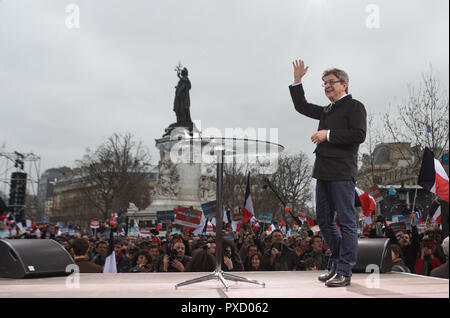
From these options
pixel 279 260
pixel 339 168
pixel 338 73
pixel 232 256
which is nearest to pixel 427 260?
pixel 279 260

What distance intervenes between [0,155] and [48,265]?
3398 centimetres

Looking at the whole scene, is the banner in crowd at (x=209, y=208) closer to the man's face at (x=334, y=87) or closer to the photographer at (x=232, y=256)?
the photographer at (x=232, y=256)

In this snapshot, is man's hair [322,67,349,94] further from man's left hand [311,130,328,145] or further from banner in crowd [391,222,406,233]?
banner in crowd [391,222,406,233]

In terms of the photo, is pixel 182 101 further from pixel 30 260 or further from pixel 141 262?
pixel 30 260

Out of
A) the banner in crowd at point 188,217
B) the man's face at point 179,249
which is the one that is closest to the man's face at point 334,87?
the man's face at point 179,249

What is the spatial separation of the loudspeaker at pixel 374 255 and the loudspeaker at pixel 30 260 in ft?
11.0

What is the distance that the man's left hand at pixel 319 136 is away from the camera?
4.09 m

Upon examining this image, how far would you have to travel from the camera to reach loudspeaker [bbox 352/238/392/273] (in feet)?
17.0

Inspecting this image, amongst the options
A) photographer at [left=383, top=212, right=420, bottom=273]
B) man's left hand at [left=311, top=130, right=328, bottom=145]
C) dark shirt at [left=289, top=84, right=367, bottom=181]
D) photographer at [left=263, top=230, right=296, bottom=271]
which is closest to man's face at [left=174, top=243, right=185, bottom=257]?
photographer at [left=263, top=230, right=296, bottom=271]

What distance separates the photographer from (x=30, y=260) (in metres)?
4.95

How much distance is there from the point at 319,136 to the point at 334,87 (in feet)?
1.71

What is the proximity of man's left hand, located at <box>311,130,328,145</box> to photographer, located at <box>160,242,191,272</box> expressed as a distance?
15.0ft
